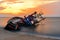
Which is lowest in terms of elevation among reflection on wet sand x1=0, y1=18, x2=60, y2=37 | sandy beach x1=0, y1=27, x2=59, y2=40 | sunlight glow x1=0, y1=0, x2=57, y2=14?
sandy beach x1=0, y1=27, x2=59, y2=40

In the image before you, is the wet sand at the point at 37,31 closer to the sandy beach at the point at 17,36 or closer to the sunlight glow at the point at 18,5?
the sandy beach at the point at 17,36

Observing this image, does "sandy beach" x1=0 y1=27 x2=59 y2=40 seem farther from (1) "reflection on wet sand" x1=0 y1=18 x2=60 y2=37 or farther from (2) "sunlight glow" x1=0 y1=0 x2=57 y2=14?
(2) "sunlight glow" x1=0 y1=0 x2=57 y2=14

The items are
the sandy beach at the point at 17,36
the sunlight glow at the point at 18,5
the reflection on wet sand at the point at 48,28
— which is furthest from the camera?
the sunlight glow at the point at 18,5

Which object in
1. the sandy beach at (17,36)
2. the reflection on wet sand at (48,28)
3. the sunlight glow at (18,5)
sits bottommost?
the sandy beach at (17,36)

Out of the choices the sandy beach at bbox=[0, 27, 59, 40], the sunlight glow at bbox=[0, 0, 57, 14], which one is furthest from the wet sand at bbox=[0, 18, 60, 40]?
the sunlight glow at bbox=[0, 0, 57, 14]

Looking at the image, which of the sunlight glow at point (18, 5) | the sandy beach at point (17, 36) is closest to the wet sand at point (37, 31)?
the sandy beach at point (17, 36)

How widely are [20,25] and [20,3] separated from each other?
2.63 ft

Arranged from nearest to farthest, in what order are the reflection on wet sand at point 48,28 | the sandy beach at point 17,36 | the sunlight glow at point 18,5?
1. the sandy beach at point 17,36
2. the reflection on wet sand at point 48,28
3. the sunlight glow at point 18,5

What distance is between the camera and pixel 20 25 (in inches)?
70.8

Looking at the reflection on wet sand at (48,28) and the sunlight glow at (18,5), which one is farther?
the sunlight glow at (18,5)

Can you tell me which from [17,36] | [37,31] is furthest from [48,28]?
[17,36]

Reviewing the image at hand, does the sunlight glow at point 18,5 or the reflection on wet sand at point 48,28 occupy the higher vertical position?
the sunlight glow at point 18,5

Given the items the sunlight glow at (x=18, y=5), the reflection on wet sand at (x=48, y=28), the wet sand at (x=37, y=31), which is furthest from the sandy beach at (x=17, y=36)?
the sunlight glow at (x=18, y=5)

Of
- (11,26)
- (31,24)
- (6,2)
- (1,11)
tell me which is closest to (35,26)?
(31,24)
